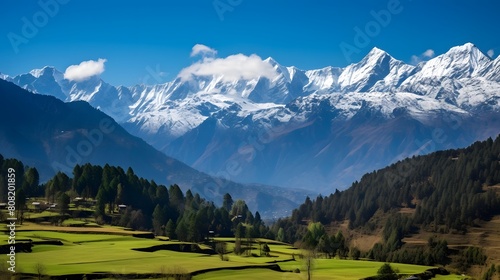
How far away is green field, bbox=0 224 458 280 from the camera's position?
118 m

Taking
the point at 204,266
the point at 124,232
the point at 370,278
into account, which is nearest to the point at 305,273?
the point at 370,278

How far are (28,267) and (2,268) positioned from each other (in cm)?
738

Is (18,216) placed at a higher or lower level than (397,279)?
higher

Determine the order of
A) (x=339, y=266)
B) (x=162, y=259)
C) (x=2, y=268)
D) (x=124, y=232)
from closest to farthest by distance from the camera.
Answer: (x=2, y=268)
(x=162, y=259)
(x=339, y=266)
(x=124, y=232)

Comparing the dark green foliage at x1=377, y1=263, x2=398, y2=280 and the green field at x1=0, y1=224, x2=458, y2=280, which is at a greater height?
the green field at x1=0, y1=224, x2=458, y2=280

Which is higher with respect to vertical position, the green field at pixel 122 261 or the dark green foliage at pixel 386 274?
the green field at pixel 122 261

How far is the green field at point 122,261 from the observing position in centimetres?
11825

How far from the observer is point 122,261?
127312 mm

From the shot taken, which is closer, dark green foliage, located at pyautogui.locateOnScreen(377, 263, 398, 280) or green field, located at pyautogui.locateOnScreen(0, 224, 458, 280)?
green field, located at pyautogui.locateOnScreen(0, 224, 458, 280)

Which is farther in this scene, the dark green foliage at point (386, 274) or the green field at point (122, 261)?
the dark green foliage at point (386, 274)

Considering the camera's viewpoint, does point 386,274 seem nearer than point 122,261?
No

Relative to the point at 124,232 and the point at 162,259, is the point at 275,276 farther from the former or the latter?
the point at 124,232

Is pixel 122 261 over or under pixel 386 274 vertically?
over

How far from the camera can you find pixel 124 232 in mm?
185125
